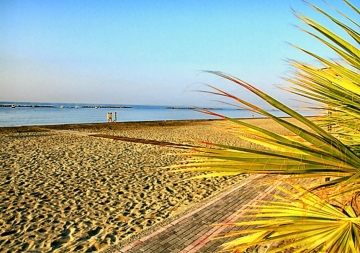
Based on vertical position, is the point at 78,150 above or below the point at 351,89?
below

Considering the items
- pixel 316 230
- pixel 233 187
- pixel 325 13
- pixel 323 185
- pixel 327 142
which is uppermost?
pixel 325 13

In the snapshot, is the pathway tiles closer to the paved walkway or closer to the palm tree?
the paved walkway

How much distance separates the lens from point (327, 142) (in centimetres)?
111

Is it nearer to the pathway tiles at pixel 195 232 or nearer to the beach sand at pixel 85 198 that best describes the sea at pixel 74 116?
the pathway tiles at pixel 195 232

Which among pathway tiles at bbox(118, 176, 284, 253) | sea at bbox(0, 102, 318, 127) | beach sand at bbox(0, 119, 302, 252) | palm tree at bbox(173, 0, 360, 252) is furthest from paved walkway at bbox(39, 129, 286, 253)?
sea at bbox(0, 102, 318, 127)

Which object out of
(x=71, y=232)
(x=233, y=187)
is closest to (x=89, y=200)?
(x=71, y=232)

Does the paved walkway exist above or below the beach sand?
above

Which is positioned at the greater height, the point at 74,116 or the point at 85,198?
the point at 74,116

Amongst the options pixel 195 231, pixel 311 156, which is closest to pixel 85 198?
pixel 195 231

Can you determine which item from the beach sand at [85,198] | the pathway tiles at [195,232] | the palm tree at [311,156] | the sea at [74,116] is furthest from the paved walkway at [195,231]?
the sea at [74,116]

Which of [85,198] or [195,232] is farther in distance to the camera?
[85,198]

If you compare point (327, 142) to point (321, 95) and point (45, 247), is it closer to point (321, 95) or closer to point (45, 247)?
point (321, 95)

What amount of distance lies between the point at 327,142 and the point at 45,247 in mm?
4343

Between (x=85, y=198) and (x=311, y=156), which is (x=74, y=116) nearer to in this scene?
(x=85, y=198)
